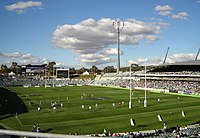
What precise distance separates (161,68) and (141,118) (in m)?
72.2

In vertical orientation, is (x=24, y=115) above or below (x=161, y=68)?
below

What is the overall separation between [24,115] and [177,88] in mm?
45163

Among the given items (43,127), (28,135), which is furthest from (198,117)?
(28,135)

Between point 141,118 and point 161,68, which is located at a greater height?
point 161,68

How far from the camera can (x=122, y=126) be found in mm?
29281

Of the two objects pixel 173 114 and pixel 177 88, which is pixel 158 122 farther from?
pixel 177 88

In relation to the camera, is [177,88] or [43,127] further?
[177,88]

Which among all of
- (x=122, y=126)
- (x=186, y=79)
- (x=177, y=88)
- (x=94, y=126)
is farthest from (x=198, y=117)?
(x=186, y=79)

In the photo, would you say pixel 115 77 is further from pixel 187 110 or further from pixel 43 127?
pixel 43 127

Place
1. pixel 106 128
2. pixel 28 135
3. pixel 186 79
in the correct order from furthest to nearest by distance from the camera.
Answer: pixel 186 79
pixel 106 128
pixel 28 135

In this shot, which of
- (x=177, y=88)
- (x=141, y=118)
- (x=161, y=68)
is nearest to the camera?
(x=141, y=118)

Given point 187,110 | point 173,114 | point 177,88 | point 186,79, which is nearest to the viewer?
point 173,114

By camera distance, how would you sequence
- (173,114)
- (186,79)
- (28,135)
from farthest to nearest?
(186,79)
(173,114)
(28,135)

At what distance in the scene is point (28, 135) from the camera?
311 cm
